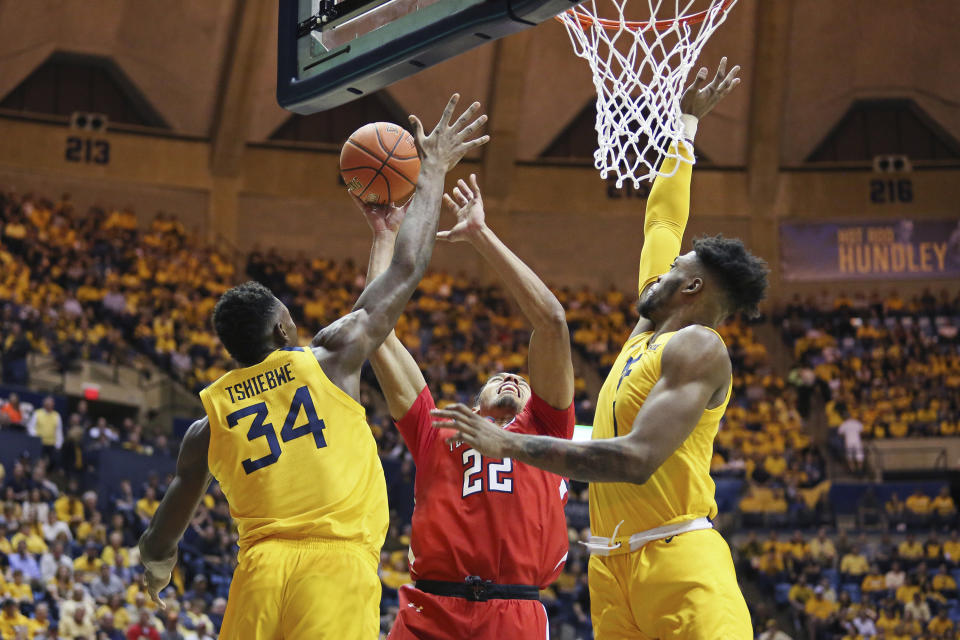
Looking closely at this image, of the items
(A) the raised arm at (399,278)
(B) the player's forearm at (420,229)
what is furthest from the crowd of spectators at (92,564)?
(B) the player's forearm at (420,229)

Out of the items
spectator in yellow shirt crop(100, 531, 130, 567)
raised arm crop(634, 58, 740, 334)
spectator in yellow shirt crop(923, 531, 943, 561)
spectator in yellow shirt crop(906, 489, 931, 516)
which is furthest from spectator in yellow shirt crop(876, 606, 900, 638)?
raised arm crop(634, 58, 740, 334)

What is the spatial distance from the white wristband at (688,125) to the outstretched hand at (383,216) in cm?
124

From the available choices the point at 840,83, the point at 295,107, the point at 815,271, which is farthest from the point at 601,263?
the point at 295,107

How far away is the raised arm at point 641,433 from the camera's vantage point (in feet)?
10.9

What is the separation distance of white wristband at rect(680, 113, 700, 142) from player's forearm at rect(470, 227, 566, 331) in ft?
3.25

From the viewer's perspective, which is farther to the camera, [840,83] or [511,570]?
[840,83]

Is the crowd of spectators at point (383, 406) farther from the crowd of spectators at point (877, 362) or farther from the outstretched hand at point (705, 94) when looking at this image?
the outstretched hand at point (705, 94)

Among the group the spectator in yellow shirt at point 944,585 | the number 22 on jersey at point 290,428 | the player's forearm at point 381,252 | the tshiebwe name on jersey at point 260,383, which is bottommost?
the spectator in yellow shirt at point 944,585

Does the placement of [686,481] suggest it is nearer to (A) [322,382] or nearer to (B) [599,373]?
A: (A) [322,382]

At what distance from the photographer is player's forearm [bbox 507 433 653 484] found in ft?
11.0

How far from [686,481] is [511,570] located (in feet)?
3.35

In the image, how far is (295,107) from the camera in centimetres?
502

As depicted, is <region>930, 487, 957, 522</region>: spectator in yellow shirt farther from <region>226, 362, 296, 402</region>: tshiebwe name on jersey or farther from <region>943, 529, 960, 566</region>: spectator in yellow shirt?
<region>226, 362, 296, 402</region>: tshiebwe name on jersey

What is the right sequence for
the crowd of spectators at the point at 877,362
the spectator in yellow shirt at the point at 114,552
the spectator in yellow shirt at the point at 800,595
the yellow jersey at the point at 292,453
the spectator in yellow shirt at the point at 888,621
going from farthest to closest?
the crowd of spectators at the point at 877,362 → the spectator in yellow shirt at the point at 800,595 → the spectator in yellow shirt at the point at 888,621 → the spectator in yellow shirt at the point at 114,552 → the yellow jersey at the point at 292,453
